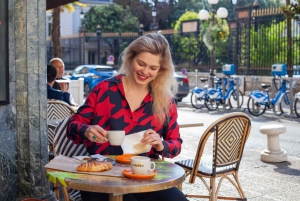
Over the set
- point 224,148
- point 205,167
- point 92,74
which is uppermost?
point 92,74

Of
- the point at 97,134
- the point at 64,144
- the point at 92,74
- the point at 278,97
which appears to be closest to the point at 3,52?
the point at 64,144

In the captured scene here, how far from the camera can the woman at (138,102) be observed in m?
3.48

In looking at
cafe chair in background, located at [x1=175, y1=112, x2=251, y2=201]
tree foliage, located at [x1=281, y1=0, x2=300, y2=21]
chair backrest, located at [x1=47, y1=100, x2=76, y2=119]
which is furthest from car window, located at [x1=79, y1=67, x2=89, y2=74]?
cafe chair in background, located at [x1=175, y1=112, x2=251, y2=201]

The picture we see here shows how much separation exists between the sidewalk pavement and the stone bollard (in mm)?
115

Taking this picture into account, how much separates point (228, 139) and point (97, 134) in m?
1.61

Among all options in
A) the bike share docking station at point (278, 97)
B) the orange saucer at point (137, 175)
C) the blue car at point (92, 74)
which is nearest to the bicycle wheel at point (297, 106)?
the bike share docking station at point (278, 97)

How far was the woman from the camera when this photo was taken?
3484 mm

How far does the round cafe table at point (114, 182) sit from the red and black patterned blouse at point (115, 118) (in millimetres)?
580

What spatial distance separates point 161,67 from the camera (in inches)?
143

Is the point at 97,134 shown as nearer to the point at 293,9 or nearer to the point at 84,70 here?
the point at 293,9

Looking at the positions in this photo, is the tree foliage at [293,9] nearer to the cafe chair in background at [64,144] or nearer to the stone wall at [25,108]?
the stone wall at [25,108]

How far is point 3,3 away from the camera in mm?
3828

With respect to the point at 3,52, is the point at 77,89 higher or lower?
lower

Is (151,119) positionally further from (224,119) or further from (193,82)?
(193,82)
